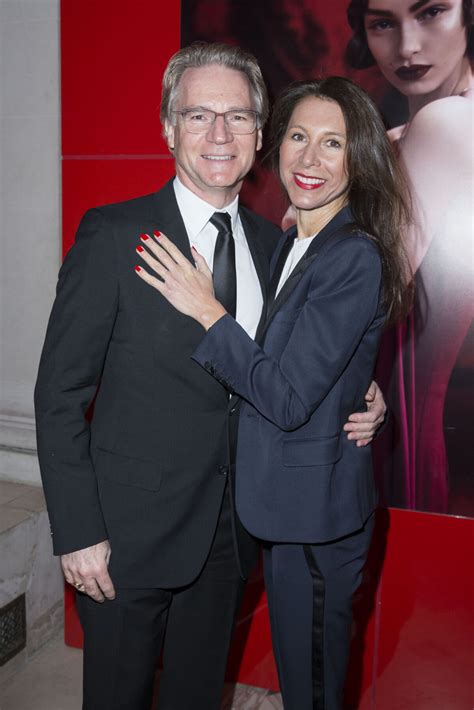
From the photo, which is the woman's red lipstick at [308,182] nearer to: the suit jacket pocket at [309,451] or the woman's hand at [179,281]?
the woman's hand at [179,281]

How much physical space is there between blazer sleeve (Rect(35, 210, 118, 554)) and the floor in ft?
4.16

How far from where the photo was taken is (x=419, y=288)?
235cm

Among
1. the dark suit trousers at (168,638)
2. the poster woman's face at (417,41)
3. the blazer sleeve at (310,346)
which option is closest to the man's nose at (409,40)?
the poster woman's face at (417,41)

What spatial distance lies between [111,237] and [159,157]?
1.02 metres

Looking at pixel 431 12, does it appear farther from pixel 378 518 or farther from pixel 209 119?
pixel 378 518

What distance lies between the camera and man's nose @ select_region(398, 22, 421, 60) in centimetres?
224

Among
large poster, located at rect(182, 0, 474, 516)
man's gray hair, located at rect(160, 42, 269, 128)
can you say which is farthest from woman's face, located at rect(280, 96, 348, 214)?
large poster, located at rect(182, 0, 474, 516)

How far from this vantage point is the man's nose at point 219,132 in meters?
1.74

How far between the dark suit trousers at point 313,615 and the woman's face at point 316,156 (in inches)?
32.1

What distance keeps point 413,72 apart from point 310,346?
1183mm

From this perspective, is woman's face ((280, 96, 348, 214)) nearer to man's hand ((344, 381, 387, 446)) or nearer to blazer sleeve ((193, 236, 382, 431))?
blazer sleeve ((193, 236, 382, 431))

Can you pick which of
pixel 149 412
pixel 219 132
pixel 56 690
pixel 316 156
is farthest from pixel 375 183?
pixel 56 690

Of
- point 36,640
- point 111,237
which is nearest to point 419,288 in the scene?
point 111,237

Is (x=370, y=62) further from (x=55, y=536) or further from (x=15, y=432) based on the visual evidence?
(x=15, y=432)
